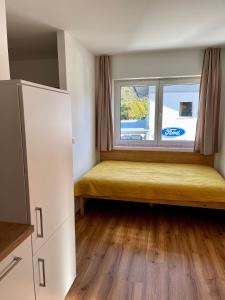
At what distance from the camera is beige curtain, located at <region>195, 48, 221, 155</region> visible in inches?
134

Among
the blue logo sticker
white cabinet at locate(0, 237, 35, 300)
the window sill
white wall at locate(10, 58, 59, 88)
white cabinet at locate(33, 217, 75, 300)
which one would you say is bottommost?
white cabinet at locate(33, 217, 75, 300)

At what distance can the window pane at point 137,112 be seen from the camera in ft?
13.2

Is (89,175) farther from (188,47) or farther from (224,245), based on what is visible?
(188,47)

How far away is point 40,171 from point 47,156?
4.5 inches

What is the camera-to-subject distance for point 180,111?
3887mm

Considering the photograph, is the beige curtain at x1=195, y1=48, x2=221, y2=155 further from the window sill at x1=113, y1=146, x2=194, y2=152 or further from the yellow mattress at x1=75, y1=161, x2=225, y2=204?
the yellow mattress at x1=75, y1=161, x2=225, y2=204

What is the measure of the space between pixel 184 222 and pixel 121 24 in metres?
2.61

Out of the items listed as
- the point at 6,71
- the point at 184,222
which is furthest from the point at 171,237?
the point at 6,71

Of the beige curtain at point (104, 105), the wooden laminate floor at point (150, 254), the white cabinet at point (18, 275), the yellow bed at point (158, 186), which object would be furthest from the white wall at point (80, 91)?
the white cabinet at point (18, 275)

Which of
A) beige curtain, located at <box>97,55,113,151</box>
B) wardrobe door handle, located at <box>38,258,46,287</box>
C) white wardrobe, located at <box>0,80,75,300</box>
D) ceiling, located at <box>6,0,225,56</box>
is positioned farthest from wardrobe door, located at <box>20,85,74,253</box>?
beige curtain, located at <box>97,55,113,151</box>

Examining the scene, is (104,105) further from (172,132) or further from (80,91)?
(172,132)

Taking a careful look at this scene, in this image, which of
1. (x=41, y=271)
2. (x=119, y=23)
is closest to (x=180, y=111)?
(x=119, y=23)

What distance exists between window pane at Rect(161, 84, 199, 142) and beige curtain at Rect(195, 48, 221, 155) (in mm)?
267

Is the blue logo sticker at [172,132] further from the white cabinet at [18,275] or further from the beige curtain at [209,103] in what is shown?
the white cabinet at [18,275]
